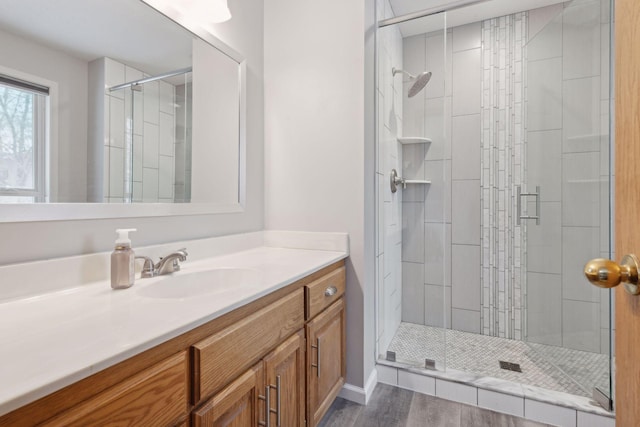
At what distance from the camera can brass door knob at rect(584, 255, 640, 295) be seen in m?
0.45

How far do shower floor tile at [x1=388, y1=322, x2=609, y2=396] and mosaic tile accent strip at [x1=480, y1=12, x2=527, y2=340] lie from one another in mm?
238

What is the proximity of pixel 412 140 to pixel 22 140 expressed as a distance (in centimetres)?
180

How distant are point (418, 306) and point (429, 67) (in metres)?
1.49

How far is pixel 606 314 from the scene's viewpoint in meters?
1.58

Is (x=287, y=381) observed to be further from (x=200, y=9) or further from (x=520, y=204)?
(x=520, y=204)

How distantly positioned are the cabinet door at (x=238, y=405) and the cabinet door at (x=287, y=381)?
6 cm

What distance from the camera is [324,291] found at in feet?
4.53

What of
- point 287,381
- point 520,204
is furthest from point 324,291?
point 520,204

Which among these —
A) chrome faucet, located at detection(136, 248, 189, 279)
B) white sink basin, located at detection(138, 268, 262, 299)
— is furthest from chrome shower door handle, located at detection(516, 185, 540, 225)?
chrome faucet, located at detection(136, 248, 189, 279)

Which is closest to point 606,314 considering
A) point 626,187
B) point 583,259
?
point 583,259

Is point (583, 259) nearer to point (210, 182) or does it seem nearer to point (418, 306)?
point (418, 306)

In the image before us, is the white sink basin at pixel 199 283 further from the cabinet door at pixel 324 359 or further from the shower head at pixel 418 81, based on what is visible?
the shower head at pixel 418 81

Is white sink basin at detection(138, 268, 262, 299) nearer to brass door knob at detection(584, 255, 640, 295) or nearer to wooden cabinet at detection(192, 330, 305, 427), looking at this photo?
wooden cabinet at detection(192, 330, 305, 427)

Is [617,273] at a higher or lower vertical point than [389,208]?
lower
